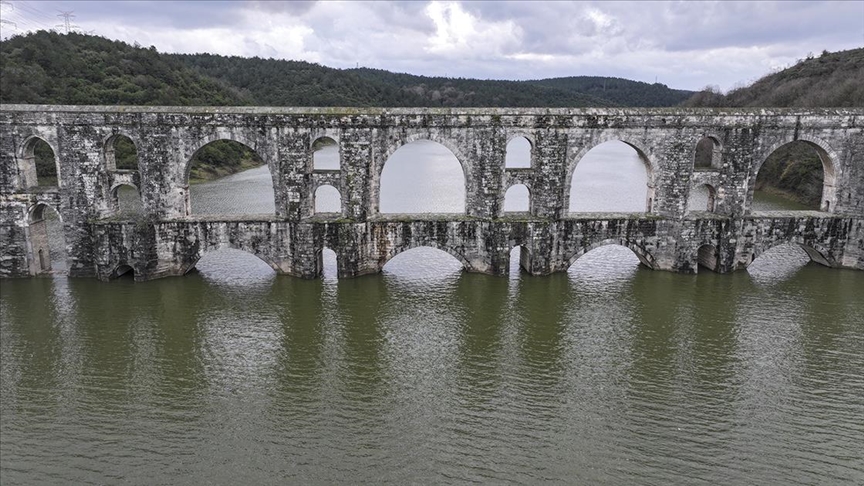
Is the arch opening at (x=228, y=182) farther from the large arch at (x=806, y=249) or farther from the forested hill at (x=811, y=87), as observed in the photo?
the forested hill at (x=811, y=87)

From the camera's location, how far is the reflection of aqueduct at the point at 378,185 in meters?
19.4

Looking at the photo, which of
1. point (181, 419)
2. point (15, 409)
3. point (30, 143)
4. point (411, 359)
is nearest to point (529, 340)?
point (411, 359)

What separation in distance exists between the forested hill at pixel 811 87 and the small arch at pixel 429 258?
2829cm

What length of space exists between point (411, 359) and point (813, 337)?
36.7 feet

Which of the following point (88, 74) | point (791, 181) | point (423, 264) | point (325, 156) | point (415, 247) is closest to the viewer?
point (415, 247)

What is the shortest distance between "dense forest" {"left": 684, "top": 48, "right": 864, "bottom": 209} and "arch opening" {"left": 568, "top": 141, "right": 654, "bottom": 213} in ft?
27.7

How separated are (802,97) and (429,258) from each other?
37.6 m

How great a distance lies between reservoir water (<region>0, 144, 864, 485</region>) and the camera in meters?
10.8

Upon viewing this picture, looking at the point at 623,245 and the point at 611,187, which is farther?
the point at 611,187

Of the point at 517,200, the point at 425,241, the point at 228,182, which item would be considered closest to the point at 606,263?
the point at 425,241

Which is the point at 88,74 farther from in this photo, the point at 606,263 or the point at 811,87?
the point at 811,87

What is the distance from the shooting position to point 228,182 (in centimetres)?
4419

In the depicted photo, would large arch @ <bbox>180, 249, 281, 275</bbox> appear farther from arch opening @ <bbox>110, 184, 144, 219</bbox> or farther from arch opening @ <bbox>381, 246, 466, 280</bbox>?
arch opening @ <bbox>381, 246, 466, 280</bbox>

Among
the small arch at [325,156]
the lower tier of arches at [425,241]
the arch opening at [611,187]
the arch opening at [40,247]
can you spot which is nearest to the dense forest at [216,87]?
the small arch at [325,156]
